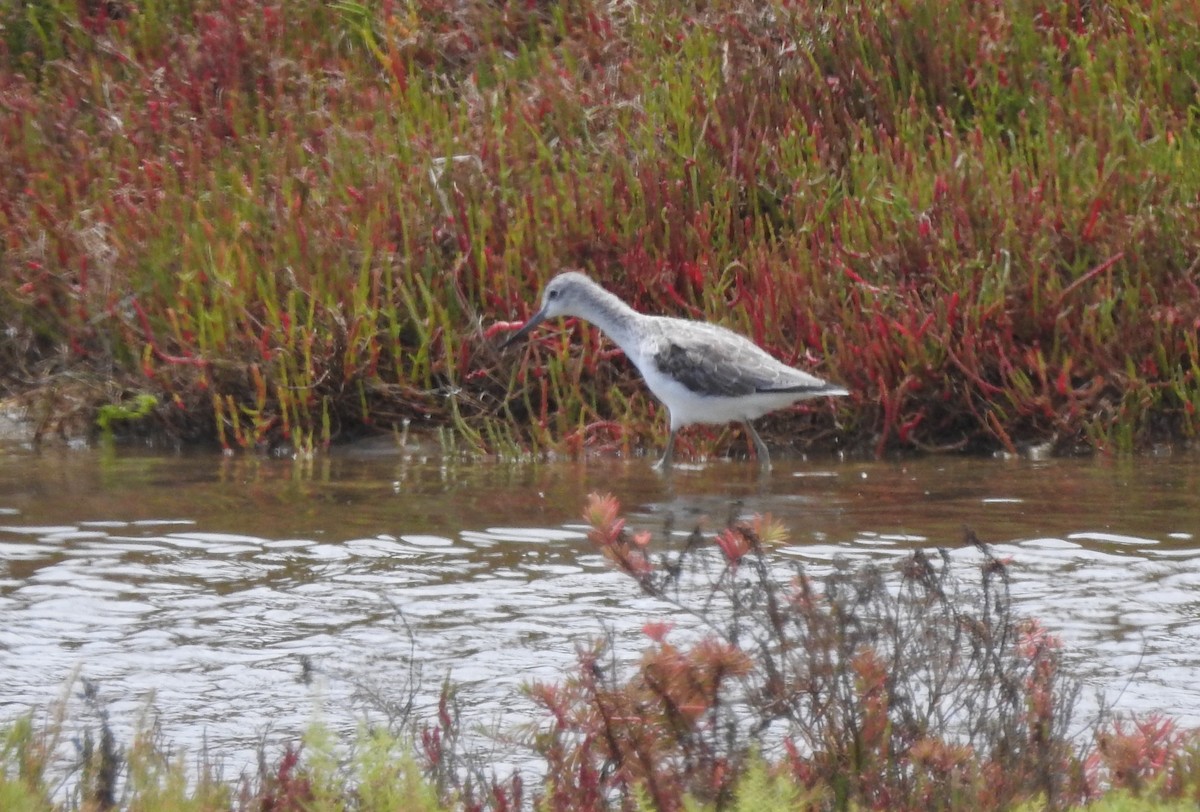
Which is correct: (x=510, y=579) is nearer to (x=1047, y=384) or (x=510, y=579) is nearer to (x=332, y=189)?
(x=1047, y=384)

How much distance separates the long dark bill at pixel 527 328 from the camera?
9.31 m

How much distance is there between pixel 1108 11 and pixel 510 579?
6.82 m

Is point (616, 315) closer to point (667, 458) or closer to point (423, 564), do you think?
point (667, 458)

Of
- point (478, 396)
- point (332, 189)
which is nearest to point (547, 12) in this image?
point (332, 189)

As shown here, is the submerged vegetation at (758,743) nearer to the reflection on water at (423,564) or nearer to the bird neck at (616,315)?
the reflection on water at (423,564)

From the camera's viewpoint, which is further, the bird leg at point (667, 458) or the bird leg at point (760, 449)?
the bird leg at point (760, 449)

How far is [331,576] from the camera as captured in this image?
6090mm

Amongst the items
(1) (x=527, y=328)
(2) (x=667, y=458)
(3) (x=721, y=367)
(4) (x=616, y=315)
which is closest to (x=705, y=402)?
(3) (x=721, y=367)

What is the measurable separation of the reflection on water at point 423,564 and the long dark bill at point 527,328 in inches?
33.7

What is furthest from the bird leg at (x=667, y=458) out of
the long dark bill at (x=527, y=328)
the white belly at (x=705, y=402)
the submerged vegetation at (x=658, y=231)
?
the long dark bill at (x=527, y=328)

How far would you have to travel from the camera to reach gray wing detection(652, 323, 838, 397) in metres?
8.41

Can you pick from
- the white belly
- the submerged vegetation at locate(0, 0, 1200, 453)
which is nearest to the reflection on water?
the white belly

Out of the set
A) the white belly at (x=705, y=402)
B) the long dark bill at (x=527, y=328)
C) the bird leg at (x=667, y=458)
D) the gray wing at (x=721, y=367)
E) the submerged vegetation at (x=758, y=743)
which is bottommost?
the submerged vegetation at (x=758, y=743)

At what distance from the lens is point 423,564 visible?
629 cm
